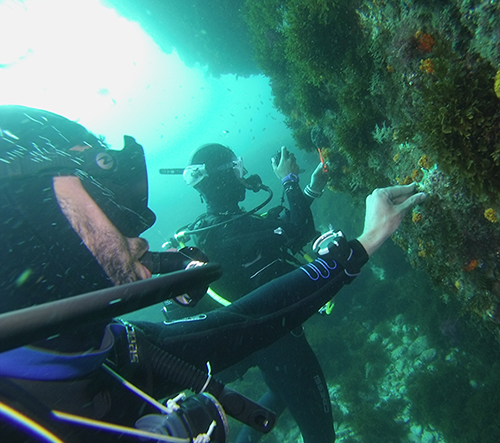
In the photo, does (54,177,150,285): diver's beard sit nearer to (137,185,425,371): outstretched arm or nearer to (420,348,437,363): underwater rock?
(137,185,425,371): outstretched arm

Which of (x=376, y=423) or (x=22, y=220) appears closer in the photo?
(x=22, y=220)

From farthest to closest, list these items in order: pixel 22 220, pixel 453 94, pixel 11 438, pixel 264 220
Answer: pixel 264 220
pixel 453 94
pixel 22 220
pixel 11 438

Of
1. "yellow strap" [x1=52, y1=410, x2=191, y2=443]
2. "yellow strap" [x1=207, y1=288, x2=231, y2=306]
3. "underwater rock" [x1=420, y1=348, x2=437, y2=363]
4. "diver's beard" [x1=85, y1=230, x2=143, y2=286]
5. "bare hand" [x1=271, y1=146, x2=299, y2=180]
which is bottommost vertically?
"underwater rock" [x1=420, y1=348, x2=437, y2=363]

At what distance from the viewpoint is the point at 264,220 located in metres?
4.23

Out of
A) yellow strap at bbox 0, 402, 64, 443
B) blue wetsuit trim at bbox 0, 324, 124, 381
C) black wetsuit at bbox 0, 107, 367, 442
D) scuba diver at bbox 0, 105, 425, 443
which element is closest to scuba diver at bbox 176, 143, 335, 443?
scuba diver at bbox 0, 105, 425, 443

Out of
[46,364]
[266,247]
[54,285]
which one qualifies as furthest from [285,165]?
[46,364]

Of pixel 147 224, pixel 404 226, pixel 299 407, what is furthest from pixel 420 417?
pixel 147 224

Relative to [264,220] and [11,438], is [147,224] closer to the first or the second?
[11,438]

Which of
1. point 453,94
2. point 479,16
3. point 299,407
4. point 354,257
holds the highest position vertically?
point 479,16

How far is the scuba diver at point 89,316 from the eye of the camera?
865 millimetres

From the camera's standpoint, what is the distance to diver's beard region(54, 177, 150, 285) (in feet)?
4.56

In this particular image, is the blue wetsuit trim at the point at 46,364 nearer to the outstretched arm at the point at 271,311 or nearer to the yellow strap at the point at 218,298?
the outstretched arm at the point at 271,311

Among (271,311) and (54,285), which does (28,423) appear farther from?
(271,311)

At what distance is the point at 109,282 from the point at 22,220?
492mm
